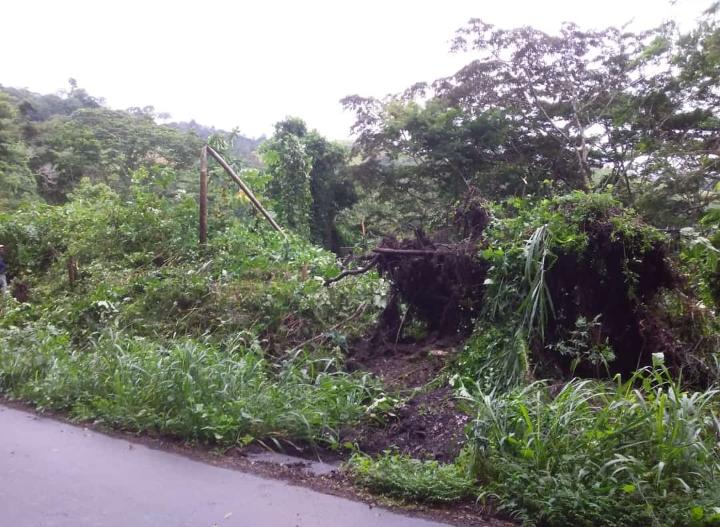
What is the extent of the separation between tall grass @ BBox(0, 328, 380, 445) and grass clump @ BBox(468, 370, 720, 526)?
5.33 ft

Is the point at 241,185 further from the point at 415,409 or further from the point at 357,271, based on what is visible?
the point at 415,409

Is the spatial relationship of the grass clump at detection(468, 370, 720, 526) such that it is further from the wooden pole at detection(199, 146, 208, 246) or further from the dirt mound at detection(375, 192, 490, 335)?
the wooden pole at detection(199, 146, 208, 246)

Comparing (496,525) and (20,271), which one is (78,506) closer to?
(496,525)

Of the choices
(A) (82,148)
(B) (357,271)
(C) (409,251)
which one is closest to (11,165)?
(A) (82,148)

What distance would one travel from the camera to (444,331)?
750 cm

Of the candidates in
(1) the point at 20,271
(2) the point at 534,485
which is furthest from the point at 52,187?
(2) the point at 534,485

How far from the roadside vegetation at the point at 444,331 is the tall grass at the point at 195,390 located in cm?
3

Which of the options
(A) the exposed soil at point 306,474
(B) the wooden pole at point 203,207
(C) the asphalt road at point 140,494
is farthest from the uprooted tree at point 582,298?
(B) the wooden pole at point 203,207

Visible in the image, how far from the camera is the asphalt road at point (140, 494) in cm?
386

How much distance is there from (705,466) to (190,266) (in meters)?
7.98

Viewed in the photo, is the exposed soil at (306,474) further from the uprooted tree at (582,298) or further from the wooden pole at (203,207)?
the wooden pole at (203,207)

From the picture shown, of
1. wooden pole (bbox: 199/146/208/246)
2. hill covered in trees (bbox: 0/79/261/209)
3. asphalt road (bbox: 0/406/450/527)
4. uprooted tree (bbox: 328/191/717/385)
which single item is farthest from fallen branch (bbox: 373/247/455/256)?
hill covered in trees (bbox: 0/79/261/209)

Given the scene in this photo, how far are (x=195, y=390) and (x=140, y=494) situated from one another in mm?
1458

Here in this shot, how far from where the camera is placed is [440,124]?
19.0 meters
